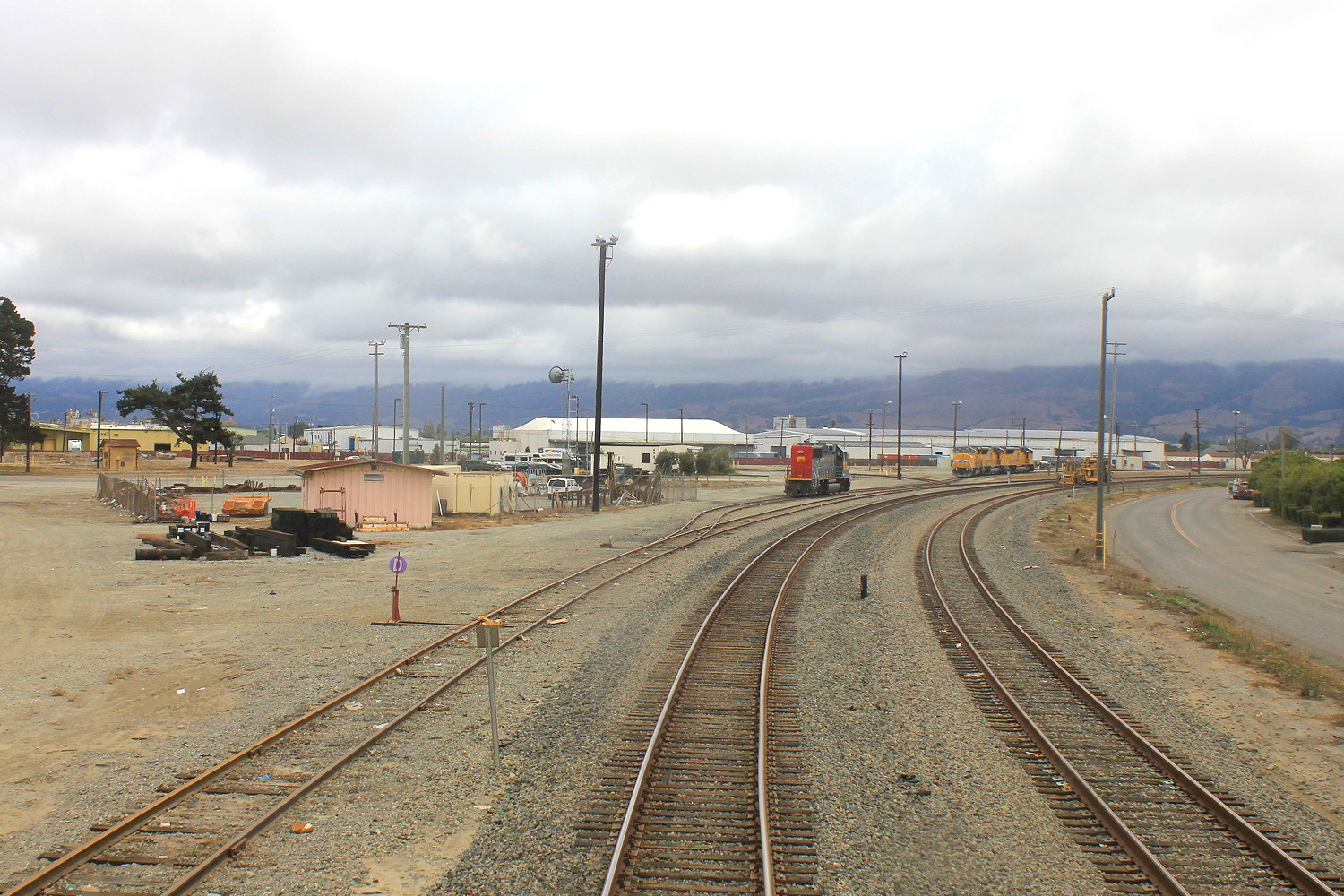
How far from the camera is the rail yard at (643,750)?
716cm

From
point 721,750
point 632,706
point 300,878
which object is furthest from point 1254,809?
point 300,878

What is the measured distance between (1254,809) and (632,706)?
6418 millimetres

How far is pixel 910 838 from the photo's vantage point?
770 centimetres

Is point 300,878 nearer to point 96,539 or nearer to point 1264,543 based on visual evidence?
point 96,539

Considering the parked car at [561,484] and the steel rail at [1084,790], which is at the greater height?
the parked car at [561,484]

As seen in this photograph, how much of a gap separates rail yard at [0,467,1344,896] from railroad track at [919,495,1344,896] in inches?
1.5

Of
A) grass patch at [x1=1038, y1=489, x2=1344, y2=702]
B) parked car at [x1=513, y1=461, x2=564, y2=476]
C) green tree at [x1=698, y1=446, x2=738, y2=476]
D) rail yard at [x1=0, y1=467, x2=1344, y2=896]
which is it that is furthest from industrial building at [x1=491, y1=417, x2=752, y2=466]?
rail yard at [x1=0, y1=467, x2=1344, y2=896]

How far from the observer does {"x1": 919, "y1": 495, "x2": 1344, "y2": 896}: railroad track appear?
23.4ft

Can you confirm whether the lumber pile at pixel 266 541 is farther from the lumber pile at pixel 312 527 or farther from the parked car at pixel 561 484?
the parked car at pixel 561 484

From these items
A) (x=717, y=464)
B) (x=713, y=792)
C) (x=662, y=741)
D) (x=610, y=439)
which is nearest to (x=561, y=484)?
(x=717, y=464)

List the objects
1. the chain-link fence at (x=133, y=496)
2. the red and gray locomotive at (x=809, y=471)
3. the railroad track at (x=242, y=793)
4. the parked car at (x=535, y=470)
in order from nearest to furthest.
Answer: the railroad track at (x=242, y=793), the chain-link fence at (x=133, y=496), the red and gray locomotive at (x=809, y=471), the parked car at (x=535, y=470)

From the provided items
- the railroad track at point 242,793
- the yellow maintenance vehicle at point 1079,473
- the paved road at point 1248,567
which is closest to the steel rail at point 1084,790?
the railroad track at point 242,793

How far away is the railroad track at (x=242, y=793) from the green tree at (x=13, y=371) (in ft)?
265

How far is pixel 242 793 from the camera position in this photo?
27.6 ft
